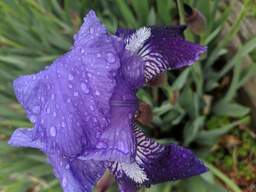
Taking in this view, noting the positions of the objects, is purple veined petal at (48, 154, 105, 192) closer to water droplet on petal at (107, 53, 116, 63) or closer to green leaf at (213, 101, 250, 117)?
water droplet on petal at (107, 53, 116, 63)

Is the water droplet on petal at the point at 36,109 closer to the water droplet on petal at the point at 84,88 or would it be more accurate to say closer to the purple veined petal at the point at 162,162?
the water droplet on petal at the point at 84,88

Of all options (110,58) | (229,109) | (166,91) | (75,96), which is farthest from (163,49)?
(229,109)

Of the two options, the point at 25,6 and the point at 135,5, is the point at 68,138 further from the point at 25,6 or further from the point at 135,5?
the point at 25,6

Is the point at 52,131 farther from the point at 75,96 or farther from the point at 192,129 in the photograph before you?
the point at 192,129

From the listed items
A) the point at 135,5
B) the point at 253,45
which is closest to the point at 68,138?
the point at 253,45

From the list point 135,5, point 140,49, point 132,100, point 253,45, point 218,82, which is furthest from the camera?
point 218,82

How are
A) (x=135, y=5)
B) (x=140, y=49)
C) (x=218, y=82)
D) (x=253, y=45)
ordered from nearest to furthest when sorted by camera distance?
(x=140, y=49), (x=253, y=45), (x=135, y=5), (x=218, y=82)

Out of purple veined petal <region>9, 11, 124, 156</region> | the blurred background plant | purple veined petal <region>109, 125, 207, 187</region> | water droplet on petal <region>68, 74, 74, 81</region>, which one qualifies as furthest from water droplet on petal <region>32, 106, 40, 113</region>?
the blurred background plant
